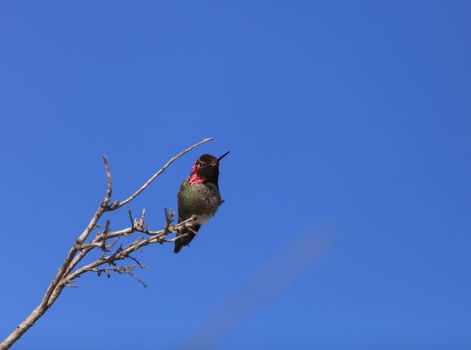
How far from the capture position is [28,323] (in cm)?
823

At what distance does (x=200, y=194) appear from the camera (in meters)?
11.5

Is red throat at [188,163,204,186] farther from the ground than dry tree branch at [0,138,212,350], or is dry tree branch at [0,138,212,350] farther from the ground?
red throat at [188,163,204,186]

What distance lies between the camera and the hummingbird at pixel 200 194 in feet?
37.7

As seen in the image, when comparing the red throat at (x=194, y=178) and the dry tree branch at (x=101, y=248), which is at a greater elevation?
the red throat at (x=194, y=178)

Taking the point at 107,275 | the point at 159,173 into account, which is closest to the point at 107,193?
the point at 159,173

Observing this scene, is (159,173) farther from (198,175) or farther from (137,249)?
(198,175)

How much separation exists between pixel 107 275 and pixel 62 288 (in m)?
0.68

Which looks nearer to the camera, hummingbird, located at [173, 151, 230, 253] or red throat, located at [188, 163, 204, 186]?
hummingbird, located at [173, 151, 230, 253]

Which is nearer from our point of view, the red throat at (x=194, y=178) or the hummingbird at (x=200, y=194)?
the hummingbird at (x=200, y=194)

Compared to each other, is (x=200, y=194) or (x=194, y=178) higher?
(x=194, y=178)

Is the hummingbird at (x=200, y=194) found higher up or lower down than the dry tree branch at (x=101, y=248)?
higher up

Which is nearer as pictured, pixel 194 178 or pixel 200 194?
pixel 200 194

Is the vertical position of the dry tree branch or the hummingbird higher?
the hummingbird

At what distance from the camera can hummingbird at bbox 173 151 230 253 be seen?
11477mm
